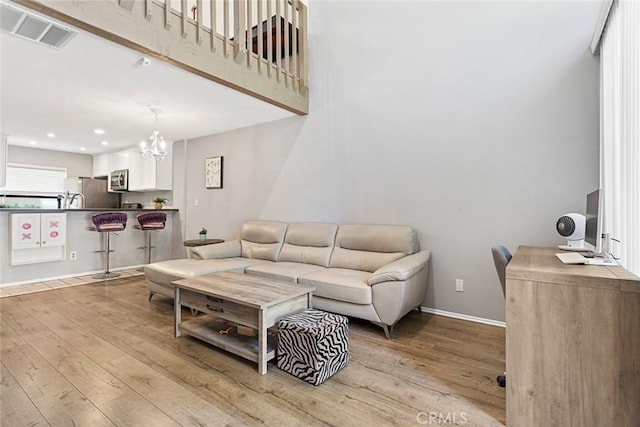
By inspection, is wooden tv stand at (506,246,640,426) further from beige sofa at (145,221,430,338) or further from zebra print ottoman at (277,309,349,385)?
beige sofa at (145,221,430,338)

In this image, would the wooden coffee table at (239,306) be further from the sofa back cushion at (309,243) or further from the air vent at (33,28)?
the air vent at (33,28)

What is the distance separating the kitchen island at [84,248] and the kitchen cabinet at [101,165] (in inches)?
94.7

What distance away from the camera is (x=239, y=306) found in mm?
2197

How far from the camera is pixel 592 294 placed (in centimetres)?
137

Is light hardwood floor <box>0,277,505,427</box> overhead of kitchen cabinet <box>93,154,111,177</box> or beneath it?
beneath

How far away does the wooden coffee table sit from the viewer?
6.80 feet

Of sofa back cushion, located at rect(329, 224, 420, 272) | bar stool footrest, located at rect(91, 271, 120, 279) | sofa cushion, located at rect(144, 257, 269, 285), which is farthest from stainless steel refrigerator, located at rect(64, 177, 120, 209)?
sofa back cushion, located at rect(329, 224, 420, 272)

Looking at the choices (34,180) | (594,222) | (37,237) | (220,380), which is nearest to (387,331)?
(220,380)

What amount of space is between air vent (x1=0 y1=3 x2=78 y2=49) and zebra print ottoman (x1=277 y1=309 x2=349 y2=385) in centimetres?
255

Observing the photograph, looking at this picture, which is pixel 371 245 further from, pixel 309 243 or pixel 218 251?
pixel 218 251

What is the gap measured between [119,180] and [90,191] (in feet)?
3.78

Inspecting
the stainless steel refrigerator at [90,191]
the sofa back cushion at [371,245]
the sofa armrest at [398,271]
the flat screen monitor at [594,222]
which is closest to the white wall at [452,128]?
the sofa back cushion at [371,245]

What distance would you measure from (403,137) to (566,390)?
2.54 meters

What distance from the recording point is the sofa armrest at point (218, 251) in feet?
12.4
